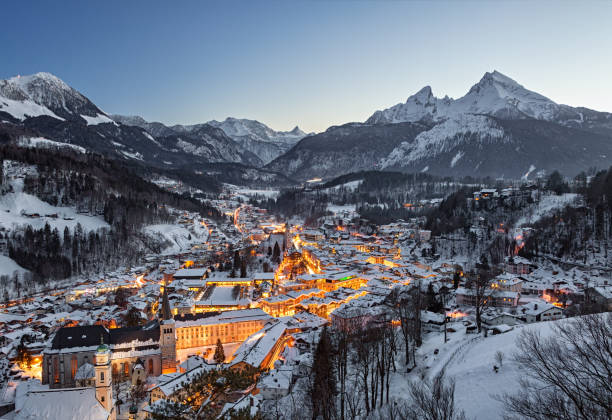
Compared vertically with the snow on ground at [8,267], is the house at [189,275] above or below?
below

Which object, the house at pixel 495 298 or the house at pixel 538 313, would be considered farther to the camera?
the house at pixel 495 298

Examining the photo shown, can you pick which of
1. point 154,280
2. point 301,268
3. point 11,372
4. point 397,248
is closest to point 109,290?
point 154,280

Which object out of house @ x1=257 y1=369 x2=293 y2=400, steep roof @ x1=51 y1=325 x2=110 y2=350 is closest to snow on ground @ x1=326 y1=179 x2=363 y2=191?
steep roof @ x1=51 y1=325 x2=110 y2=350

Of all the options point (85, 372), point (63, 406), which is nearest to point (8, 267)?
point (85, 372)

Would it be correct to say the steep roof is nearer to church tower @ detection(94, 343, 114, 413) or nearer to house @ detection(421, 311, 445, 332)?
church tower @ detection(94, 343, 114, 413)

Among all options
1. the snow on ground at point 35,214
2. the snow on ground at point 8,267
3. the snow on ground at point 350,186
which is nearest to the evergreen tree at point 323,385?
the snow on ground at point 8,267

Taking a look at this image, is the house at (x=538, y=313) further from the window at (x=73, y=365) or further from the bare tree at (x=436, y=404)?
the window at (x=73, y=365)
